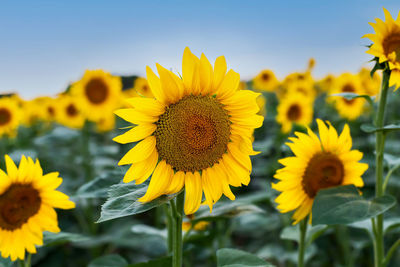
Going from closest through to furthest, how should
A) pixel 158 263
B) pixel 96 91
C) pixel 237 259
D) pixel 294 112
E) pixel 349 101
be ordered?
1. pixel 237 259
2. pixel 158 263
3. pixel 96 91
4. pixel 294 112
5. pixel 349 101

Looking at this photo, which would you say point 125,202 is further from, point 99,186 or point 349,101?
point 349,101

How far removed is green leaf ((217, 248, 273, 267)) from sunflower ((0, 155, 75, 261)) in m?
0.60

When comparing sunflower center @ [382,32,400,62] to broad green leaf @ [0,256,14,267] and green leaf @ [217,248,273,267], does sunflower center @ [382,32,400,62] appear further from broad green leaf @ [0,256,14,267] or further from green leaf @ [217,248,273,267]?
broad green leaf @ [0,256,14,267]

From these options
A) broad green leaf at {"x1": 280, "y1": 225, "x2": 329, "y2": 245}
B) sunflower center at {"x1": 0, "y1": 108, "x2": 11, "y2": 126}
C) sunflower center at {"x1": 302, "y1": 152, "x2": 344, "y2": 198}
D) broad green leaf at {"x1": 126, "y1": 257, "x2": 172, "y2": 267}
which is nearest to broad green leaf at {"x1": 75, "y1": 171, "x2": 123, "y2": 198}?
broad green leaf at {"x1": 126, "y1": 257, "x2": 172, "y2": 267}

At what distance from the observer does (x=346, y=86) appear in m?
4.62

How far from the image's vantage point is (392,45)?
1.61 m

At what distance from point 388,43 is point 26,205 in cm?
152

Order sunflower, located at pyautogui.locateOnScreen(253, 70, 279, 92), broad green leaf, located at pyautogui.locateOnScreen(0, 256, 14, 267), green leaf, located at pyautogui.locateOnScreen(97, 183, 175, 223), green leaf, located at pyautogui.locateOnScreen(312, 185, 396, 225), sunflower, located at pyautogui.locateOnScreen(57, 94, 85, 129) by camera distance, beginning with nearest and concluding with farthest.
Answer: green leaf, located at pyautogui.locateOnScreen(97, 183, 175, 223) < green leaf, located at pyautogui.locateOnScreen(312, 185, 396, 225) < broad green leaf, located at pyautogui.locateOnScreen(0, 256, 14, 267) < sunflower, located at pyautogui.locateOnScreen(57, 94, 85, 129) < sunflower, located at pyautogui.locateOnScreen(253, 70, 279, 92)

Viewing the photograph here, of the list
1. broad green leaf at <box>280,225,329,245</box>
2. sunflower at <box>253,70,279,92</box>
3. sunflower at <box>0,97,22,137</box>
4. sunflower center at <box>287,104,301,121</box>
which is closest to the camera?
broad green leaf at <box>280,225,329,245</box>

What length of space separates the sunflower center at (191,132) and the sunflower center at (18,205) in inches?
24.3

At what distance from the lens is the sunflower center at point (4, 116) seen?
4909 millimetres

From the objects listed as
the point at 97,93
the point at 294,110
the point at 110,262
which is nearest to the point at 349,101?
the point at 294,110

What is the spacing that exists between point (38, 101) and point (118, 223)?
4.92 m

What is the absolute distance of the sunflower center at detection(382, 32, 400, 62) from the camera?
1595 mm
